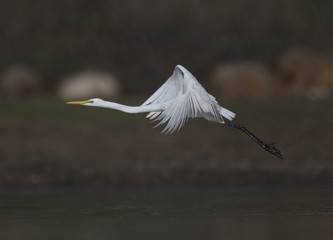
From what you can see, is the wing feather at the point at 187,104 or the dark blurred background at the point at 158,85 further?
the dark blurred background at the point at 158,85

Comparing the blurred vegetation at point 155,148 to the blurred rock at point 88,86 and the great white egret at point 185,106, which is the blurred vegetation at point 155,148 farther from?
the great white egret at point 185,106

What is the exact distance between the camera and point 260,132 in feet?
56.7

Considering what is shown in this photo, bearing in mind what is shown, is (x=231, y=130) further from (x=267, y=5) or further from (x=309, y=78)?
(x=267, y=5)

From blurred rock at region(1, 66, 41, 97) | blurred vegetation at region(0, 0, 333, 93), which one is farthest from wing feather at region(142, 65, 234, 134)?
blurred vegetation at region(0, 0, 333, 93)

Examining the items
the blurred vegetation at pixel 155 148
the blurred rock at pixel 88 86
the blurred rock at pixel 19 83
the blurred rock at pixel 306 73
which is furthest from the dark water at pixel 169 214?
the blurred rock at pixel 19 83

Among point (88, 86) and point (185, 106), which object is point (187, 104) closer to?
point (185, 106)

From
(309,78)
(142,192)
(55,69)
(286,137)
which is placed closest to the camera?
(142,192)

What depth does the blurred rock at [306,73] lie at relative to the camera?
21.1 meters

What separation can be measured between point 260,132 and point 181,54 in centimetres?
830

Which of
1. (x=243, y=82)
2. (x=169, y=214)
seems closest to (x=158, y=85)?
(x=243, y=82)

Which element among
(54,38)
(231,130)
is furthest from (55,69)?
(231,130)

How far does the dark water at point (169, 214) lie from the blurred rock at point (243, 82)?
7270 mm

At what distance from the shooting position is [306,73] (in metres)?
21.3

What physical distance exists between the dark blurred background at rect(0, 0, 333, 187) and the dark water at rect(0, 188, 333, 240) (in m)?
0.99
